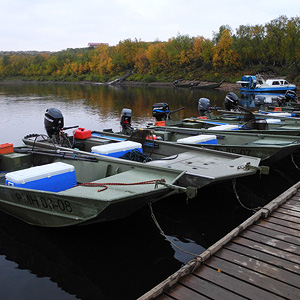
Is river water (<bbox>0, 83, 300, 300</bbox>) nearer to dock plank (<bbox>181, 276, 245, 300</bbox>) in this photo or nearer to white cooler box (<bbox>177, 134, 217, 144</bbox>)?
dock plank (<bbox>181, 276, 245, 300</bbox>)

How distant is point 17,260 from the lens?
5.88 meters

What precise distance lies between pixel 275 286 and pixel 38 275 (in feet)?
12.2

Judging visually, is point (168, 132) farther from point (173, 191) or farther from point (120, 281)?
point (120, 281)

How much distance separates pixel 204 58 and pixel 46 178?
7303 centimetres

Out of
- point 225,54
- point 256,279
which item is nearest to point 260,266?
point 256,279

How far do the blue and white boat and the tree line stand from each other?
9.32 meters

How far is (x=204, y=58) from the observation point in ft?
244

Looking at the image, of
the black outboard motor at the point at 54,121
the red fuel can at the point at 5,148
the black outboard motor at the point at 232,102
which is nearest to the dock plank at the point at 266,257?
the red fuel can at the point at 5,148

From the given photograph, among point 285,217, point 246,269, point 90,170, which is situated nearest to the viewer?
point 246,269

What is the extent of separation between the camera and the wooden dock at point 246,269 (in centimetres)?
390

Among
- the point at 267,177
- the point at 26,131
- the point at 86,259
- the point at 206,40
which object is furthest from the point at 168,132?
the point at 206,40

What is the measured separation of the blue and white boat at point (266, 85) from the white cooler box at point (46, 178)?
42.1 m

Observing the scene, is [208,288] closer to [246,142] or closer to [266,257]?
[266,257]

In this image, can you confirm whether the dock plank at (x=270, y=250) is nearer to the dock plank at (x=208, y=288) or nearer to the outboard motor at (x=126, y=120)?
the dock plank at (x=208, y=288)
